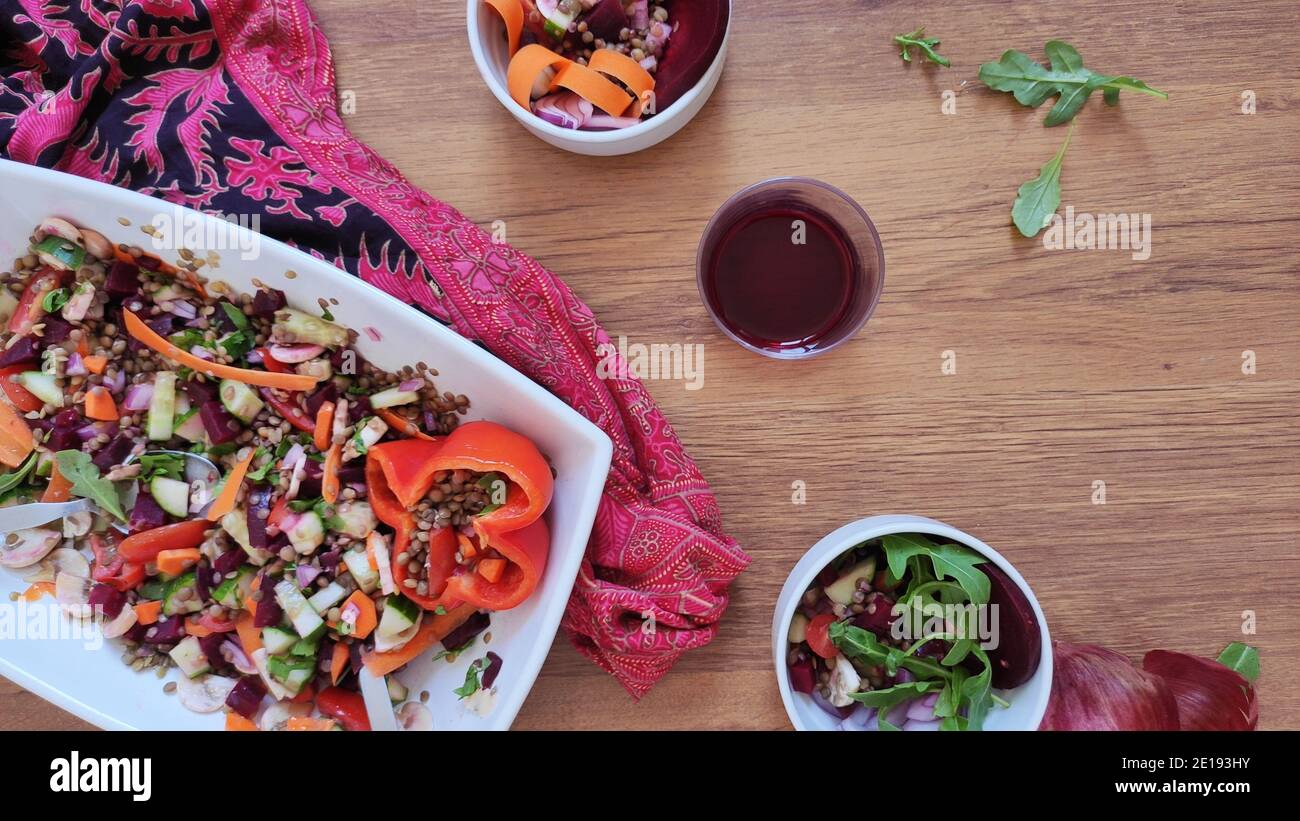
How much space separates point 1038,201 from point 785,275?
1.10 feet

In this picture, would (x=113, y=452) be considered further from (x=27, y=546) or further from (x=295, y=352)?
(x=295, y=352)

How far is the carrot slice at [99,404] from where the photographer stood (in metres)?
0.91

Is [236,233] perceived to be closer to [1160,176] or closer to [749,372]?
[749,372]

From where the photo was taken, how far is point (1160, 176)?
1.02 m

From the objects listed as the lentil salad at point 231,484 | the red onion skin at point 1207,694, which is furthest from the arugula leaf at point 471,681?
the red onion skin at point 1207,694

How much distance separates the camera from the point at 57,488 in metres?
0.93

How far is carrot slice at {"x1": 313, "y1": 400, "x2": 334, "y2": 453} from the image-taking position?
0.89 m

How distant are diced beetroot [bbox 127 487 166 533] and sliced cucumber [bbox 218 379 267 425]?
0.14 m

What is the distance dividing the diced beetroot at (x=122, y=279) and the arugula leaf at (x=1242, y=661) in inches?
54.2

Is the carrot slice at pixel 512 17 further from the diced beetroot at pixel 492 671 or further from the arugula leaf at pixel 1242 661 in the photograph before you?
the arugula leaf at pixel 1242 661

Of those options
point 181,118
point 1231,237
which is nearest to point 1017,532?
point 1231,237

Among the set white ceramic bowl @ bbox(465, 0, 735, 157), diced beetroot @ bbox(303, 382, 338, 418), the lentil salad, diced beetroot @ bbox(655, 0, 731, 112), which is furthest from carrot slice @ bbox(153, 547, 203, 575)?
diced beetroot @ bbox(655, 0, 731, 112)
